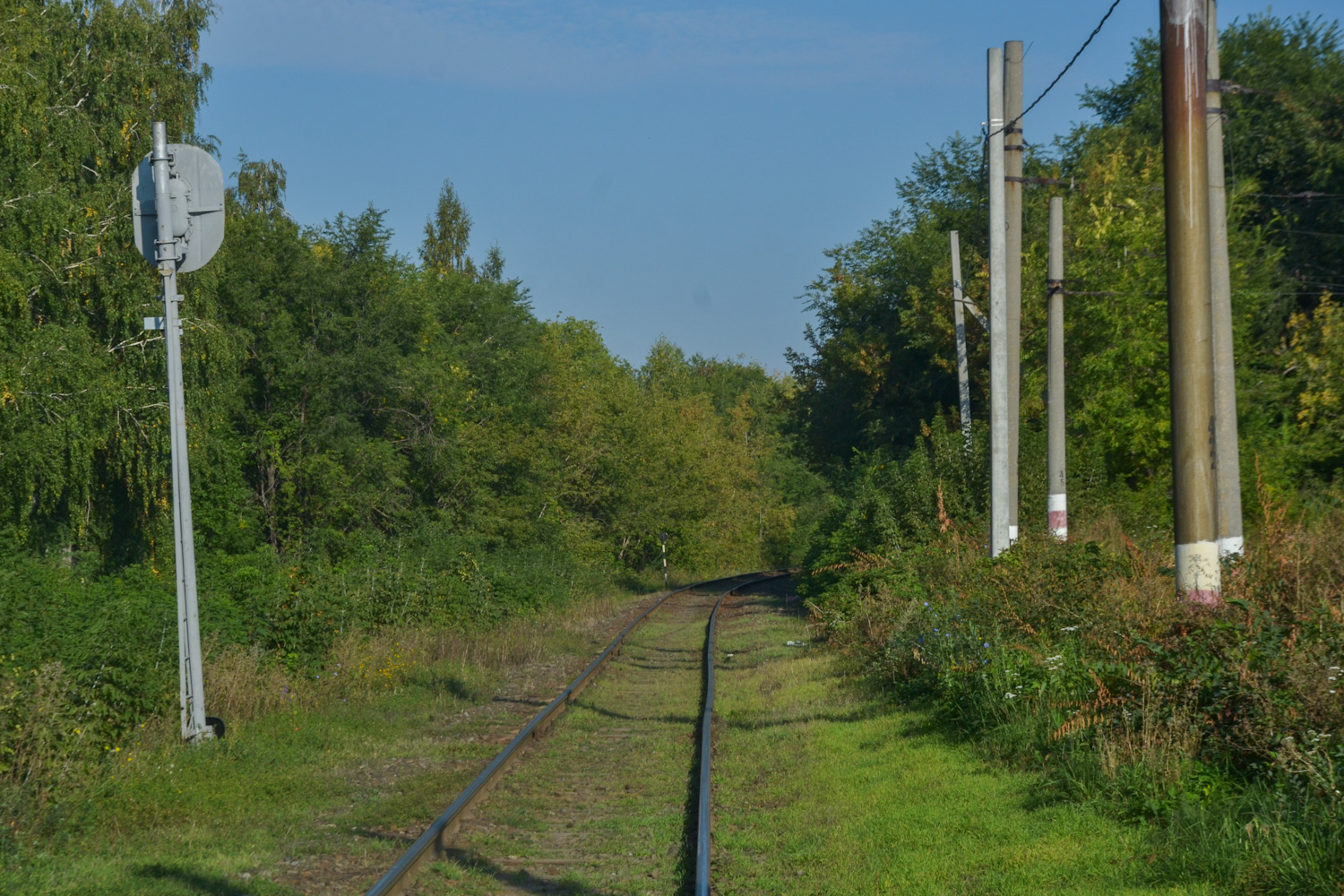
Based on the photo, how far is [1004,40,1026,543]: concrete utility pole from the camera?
15117 millimetres

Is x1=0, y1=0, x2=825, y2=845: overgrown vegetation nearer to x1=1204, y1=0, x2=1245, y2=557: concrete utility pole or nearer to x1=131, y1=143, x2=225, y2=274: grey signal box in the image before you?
x1=131, y1=143, x2=225, y2=274: grey signal box

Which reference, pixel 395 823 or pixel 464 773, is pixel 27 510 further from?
pixel 395 823

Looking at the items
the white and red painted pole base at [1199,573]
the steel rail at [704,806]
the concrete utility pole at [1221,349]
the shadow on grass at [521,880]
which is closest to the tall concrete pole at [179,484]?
the shadow on grass at [521,880]

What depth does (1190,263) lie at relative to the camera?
7160 millimetres

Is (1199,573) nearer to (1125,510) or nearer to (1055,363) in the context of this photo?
(1055,363)

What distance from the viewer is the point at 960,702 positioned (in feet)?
34.0

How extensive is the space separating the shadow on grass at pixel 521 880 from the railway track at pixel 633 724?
0.06 m

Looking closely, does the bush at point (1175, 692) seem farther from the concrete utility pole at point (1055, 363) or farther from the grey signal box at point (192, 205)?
the grey signal box at point (192, 205)

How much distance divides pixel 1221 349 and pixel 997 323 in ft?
16.1

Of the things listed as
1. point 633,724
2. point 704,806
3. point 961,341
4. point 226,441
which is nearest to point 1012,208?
point 961,341

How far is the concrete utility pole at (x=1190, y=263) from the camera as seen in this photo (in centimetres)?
708

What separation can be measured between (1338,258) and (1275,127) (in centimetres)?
376

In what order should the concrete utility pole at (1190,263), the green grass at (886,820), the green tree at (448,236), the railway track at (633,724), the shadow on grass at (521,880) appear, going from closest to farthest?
the green grass at (886,820)
the shadow on grass at (521,880)
the concrete utility pole at (1190,263)
the railway track at (633,724)
the green tree at (448,236)

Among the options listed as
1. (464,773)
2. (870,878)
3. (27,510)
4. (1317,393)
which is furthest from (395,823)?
(1317,393)
